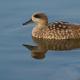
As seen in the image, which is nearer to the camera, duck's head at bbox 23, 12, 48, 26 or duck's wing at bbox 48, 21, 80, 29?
duck's wing at bbox 48, 21, 80, 29

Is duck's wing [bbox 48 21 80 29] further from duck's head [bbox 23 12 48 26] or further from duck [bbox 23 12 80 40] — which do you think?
duck's head [bbox 23 12 48 26]

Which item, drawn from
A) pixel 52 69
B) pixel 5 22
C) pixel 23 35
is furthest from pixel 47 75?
pixel 5 22

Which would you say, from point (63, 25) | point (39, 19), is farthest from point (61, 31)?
point (39, 19)

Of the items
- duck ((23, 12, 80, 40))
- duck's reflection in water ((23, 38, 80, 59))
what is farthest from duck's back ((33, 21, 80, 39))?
duck's reflection in water ((23, 38, 80, 59))

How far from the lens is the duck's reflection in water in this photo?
10039 millimetres

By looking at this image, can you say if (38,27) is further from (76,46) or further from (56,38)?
(76,46)

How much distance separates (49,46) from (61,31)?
74cm

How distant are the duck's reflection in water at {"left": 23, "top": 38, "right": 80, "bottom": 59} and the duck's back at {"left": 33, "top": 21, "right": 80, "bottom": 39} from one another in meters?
0.16

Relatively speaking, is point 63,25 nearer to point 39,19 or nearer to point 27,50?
point 39,19

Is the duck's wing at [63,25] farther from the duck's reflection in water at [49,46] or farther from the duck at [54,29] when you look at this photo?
the duck's reflection in water at [49,46]

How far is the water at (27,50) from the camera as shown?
877 cm

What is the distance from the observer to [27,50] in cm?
1016

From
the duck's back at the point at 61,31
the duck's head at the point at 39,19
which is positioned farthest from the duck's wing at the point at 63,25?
the duck's head at the point at 39,19

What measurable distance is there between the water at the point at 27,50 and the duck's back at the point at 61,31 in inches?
14.5
